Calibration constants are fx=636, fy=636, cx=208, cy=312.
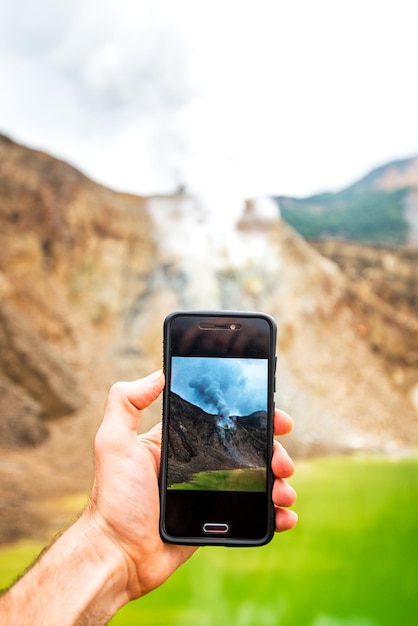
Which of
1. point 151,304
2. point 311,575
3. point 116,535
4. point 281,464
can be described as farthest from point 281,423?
point 151,304

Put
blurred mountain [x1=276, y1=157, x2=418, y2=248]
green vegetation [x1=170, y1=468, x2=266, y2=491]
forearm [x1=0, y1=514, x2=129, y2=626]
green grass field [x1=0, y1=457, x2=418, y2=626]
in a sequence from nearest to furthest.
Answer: forearm [x1=0, y1=514, x2=129, y2=626], green vegetation [x1=170, y1=468, x2=266, y2=491], green grass field [x1=0, y1=457, x2=418, y2=626], blurred mountain [x1=276, y1=157, x2=418, y2=248]

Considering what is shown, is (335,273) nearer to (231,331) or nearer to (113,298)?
(113,298)

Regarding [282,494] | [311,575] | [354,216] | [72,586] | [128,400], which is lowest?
[311,575]

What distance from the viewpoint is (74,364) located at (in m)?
3.72

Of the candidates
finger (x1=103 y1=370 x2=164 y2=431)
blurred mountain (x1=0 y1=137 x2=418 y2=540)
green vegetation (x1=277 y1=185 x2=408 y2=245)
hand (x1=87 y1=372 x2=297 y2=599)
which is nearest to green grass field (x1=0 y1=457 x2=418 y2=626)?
blurred mountain (x1=0 y1=137 x2=418 y2=540)

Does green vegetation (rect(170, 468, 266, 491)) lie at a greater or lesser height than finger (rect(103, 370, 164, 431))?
lesser

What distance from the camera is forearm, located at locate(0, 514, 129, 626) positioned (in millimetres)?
830

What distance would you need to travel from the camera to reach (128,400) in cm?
90

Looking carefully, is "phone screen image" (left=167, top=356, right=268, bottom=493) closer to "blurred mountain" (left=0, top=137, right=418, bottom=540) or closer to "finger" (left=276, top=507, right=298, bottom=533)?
"finger" (left=276, top=507, right=298, bottom=533)

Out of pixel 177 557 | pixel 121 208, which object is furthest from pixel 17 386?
pixel 177 557

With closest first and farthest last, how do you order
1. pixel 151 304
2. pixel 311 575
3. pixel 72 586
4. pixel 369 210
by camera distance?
pixel 72 586 → pixel 311 575 → pixel 151 304 → pixel 369 210

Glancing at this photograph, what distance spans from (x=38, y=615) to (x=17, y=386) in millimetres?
2736

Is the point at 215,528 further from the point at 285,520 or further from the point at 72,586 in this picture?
the point at 72,586

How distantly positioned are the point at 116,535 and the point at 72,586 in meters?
0.09
